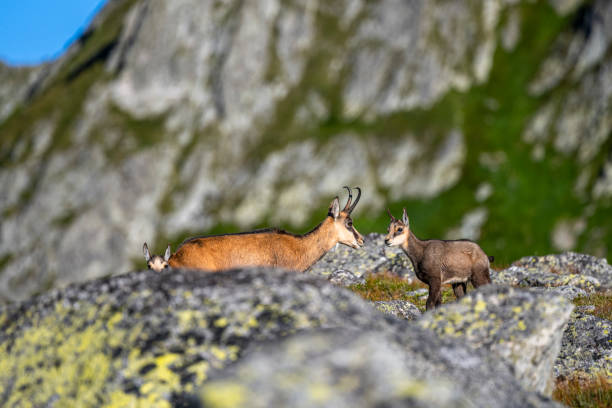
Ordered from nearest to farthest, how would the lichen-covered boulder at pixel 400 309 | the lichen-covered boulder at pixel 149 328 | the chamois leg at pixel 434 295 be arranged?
the lichen-covered boulder at pixel 149 328
the lichen-covered boulder at pixel 400 309
the chamois leg at pixel 434 295

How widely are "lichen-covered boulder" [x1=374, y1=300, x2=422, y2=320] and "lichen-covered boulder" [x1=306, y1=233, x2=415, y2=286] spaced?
5.43 meters

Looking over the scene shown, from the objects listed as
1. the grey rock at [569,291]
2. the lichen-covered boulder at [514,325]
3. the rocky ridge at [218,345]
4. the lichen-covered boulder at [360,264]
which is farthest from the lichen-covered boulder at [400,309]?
the rocky ridge at [218,345]

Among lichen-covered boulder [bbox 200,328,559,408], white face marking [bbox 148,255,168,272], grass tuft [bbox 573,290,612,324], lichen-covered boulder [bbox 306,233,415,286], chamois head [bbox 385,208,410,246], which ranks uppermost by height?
lichen-covered boulder [bbox 306,233,415,286]

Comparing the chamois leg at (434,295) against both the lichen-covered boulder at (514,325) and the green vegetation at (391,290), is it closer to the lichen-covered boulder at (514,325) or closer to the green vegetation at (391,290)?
the green vegetation at (391,290)

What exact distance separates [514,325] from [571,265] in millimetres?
18075

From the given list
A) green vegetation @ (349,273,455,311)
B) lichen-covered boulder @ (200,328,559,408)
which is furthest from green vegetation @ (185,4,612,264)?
lichen-covered boulder @ (200,328,559,408)

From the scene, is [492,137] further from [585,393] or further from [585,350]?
[585,393]

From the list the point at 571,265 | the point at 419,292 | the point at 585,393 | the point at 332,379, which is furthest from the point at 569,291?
the point at 332,379

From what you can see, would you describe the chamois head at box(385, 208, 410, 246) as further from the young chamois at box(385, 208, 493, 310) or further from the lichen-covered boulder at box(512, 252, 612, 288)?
the lichen-covered boulder at box(512, 252, 612, 288)

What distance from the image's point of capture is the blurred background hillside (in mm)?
120500

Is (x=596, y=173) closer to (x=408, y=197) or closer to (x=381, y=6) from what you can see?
(x=408, y=197)

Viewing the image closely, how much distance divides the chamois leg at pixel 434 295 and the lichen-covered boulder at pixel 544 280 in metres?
4.01

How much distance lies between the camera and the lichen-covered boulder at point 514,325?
25.7 ft

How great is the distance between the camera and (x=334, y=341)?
17.2 ft
